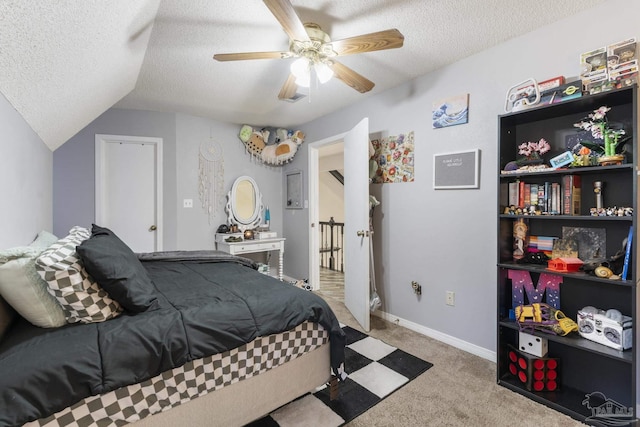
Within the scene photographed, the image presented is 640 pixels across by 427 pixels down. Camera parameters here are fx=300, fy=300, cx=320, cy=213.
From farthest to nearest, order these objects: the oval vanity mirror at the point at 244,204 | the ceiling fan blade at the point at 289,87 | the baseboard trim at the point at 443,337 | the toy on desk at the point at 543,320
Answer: the oval vanity mirror at the point at 244,204 < the baseboard trim at the point at 443,337 < the ceiling fan blade at the point at 289,87 < the toy on desk at the point at 543,320

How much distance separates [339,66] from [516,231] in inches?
64.2

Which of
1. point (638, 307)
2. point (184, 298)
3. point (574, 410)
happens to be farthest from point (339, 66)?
point (574, 410)

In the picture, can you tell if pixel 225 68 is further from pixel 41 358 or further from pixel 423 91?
pixel 41 358

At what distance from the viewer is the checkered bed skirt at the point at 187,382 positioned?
108cm

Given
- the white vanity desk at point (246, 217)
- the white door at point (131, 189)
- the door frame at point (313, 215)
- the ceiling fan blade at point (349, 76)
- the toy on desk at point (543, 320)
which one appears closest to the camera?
the toy on desk at point (543, 320)

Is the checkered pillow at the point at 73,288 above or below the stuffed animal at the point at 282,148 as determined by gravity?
below

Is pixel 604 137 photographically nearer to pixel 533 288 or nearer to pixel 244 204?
pixel 533 288

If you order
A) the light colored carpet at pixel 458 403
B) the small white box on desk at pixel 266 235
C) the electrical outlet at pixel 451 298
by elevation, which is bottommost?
the light colored carpet at pixel 458 403

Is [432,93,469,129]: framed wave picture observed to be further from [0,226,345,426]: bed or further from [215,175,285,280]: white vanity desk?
[215,175,285,280]: white vanity desk

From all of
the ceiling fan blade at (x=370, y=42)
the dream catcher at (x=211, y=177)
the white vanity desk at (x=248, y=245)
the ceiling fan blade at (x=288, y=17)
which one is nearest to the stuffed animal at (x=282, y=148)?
the dream catcher at (x=211, y=177)

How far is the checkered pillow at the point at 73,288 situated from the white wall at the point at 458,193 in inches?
89.9

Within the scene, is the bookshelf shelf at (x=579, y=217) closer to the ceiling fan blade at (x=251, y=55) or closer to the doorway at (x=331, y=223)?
the ceiling fan blade at (x=251, y=55)

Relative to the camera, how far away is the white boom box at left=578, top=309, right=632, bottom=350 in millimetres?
1542

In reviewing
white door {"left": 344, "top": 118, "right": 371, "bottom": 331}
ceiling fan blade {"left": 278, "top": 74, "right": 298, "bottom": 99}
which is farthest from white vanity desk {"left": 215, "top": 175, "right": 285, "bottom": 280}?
ceiling fan blade {"left": 278, "top": 74, "right": 298, "bottom": 99}
